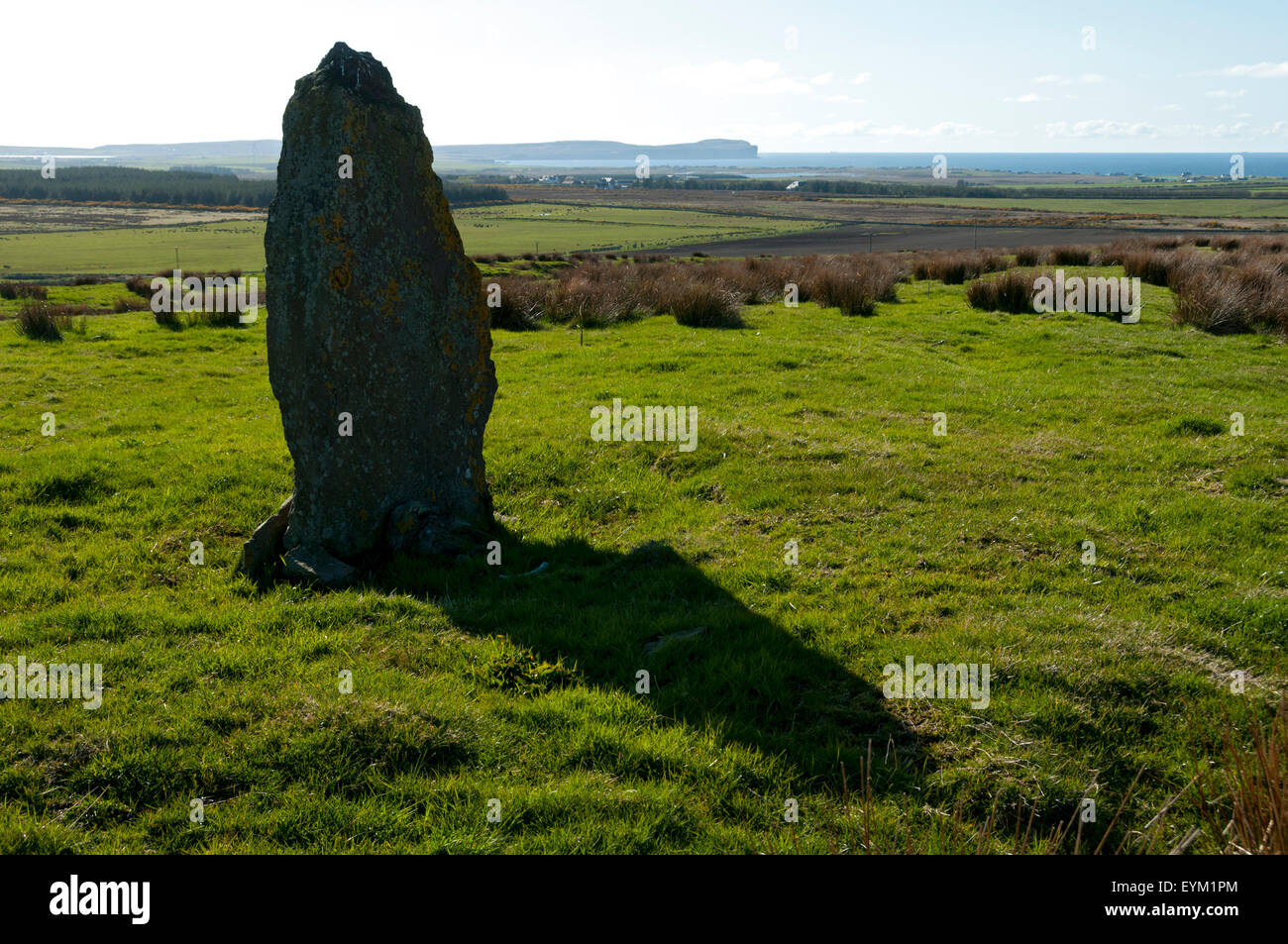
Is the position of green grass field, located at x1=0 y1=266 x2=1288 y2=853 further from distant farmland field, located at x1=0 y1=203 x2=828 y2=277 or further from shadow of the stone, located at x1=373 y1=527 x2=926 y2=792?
distant farmland field, located at x1=0 y1=203 x2=828 y2=277

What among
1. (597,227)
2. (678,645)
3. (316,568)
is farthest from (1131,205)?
(316,568)

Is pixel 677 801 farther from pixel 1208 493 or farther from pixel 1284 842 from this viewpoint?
pixel 1208 493

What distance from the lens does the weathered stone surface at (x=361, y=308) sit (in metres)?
7.64

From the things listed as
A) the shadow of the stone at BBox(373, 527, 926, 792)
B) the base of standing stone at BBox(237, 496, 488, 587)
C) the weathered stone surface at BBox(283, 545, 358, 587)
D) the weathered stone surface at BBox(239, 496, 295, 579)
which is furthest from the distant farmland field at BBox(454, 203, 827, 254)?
the shadow of the stone at BBox(373, 527, 926, 792)

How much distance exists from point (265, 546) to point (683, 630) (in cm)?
405

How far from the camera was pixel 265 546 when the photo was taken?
789 cm

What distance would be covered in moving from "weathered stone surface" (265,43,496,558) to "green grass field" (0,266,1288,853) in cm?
85

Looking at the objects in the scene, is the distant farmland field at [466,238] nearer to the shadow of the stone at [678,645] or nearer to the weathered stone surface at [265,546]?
the weathered stone surface at [265,546]

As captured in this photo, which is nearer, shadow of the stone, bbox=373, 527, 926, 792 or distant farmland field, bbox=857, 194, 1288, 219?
shadow of the stone, bbox=373, 527, 926, 792

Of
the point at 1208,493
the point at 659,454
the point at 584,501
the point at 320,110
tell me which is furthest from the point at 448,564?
the point at 1208,493

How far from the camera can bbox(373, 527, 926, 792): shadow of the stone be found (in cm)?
527

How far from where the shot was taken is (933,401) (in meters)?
13.0

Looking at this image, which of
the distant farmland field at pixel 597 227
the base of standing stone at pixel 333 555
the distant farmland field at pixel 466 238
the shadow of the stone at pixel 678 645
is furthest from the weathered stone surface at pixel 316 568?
the distant farmland field at pixel 597 227

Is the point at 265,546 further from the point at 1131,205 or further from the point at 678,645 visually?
the point at 1131,205
